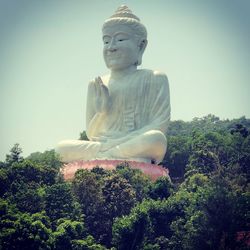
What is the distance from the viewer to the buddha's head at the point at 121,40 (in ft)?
95.8

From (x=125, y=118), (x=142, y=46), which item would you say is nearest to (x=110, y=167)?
(x=125, y=118)

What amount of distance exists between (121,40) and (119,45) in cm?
19

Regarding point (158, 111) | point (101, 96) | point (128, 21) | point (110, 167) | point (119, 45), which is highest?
point (128, 21)

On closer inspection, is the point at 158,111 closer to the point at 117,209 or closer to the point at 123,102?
the point at 123,102

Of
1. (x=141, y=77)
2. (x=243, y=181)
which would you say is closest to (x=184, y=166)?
(x=141, y=77)

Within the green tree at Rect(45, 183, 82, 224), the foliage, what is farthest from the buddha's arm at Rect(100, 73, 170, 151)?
the green tree at Rect(45, 183, 82, 224)

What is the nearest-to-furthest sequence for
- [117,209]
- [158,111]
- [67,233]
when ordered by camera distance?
[67,233], [117,209], [158,111]

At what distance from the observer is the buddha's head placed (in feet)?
95.8

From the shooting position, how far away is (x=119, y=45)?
95.6ft

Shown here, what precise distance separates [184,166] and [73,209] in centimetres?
1054

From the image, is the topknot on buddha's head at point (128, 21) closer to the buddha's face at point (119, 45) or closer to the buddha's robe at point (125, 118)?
the buddha's face at point (119, 45)

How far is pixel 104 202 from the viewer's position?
2247 cm

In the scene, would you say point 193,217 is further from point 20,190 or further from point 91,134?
point 91,134

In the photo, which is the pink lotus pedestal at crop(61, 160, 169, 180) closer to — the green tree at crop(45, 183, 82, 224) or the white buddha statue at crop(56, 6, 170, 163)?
the white buddha statue at crop(56, 6, 170, 163)
